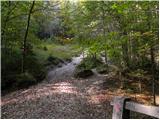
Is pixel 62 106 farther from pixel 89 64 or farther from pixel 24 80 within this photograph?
pixel 24 80

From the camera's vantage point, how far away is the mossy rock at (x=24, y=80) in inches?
744

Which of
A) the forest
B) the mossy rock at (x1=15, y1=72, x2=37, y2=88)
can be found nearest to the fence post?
the forest

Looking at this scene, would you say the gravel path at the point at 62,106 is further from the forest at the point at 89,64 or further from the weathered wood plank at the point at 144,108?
the weathered wood plank at the point at 144,108

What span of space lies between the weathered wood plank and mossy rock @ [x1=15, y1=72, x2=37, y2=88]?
1453 centimetres

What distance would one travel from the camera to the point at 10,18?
19938 millimetres

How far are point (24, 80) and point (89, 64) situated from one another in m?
4.90

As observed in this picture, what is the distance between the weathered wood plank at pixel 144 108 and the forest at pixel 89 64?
149 inches

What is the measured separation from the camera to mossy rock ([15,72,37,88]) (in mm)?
18906

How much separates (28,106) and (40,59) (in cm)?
1499

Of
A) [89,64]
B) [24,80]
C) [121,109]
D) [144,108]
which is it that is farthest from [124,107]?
[24,80]

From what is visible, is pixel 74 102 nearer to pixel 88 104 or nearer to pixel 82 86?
pixel 88 104

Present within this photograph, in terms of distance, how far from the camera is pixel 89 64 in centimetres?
1698

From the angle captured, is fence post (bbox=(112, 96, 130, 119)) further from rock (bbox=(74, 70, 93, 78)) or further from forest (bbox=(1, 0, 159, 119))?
rock (bbox=(74, 70, 93, 78))

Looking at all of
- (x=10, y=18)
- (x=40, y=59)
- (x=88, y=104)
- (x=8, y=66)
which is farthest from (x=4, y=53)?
(x=88, y=104)
